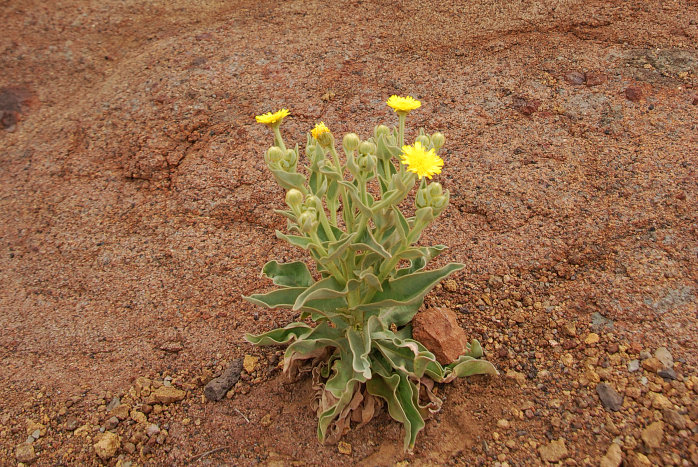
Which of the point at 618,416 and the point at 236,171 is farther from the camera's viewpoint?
the point at 236,171

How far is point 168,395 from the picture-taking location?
2.66 metres

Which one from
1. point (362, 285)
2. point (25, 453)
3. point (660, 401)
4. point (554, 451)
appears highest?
point (362, 285)

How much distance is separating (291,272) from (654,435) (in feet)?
5.36

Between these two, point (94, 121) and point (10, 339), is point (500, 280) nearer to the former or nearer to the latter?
point (10, 339)

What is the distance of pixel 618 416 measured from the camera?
2291 millimetres

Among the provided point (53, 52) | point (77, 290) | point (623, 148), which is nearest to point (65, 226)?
point (77, 290)

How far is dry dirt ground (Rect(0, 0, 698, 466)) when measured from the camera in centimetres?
245

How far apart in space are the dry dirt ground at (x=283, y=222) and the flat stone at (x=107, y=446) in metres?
0.03

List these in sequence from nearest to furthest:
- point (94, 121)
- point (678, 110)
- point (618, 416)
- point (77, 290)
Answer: point (618, 416)
point (77, 290)
point (678, 110)
point (94, 121)

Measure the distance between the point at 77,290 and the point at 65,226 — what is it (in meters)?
0.65

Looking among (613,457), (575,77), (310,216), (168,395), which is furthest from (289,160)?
(575,77)

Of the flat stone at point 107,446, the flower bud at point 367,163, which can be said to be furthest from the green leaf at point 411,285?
the flat stone at point 107,446

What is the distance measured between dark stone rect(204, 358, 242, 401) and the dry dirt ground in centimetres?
6

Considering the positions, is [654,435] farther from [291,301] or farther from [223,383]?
[223,383]
